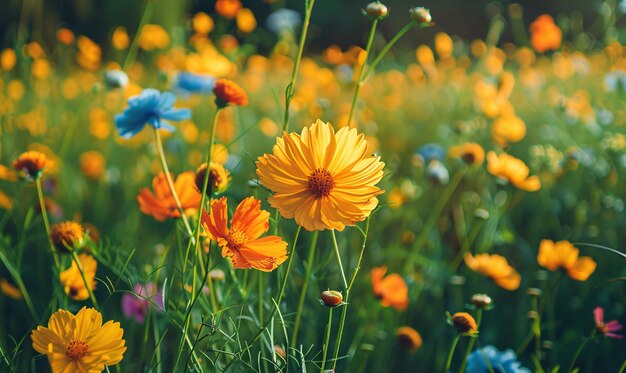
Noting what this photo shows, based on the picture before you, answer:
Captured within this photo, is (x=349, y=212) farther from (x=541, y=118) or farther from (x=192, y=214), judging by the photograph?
(x=541, y=118)

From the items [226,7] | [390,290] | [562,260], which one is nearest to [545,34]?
[226,7]

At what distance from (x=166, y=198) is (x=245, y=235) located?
0.20 m

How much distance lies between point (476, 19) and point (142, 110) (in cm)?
684

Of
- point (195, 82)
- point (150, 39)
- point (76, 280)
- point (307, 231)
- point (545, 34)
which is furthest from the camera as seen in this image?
point (150, 39)

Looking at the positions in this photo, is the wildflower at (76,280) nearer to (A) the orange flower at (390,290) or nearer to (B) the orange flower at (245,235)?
(B) the orange flower at (245,235)

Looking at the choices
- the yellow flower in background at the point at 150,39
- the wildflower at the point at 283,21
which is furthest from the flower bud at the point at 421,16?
the yellow flower in background at the point at 150,39

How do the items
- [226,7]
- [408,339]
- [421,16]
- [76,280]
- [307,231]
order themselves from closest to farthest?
[421,16] < [76,280] < [408,339] < [307,231] < [226,7]

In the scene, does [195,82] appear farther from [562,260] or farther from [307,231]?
[562,260]

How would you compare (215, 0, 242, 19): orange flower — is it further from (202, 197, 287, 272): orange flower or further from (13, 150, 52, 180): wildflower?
(202, 197, 287, 272): orange flower

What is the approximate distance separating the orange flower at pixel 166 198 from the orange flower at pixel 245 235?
6.2 inches

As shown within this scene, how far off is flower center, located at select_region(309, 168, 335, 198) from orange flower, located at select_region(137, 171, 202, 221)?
19 centimetres

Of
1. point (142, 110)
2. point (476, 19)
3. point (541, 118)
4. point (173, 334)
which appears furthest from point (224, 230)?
point (476, 19)

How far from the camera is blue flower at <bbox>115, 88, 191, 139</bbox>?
0.75 m

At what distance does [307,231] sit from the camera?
1331mm
